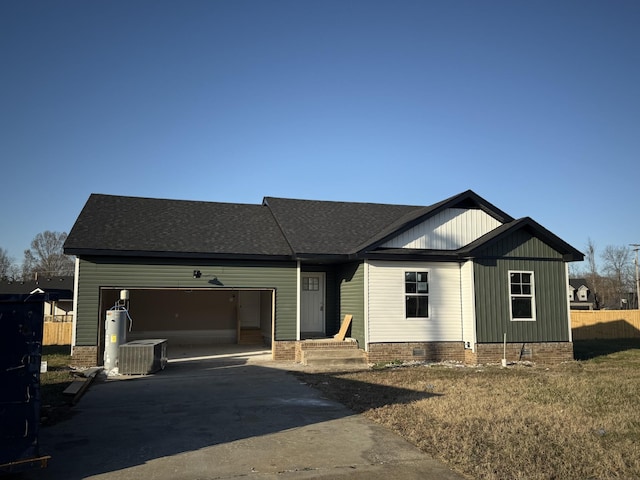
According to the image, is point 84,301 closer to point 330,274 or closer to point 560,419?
point 330,274

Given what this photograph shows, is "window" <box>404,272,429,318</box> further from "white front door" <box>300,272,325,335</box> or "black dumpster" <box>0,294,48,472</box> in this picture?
"black dumpster" <box>0,294,48,472</box>

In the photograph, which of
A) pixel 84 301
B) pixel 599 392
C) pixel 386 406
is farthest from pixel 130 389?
pixel 599 392

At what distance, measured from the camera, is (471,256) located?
14.4 metres

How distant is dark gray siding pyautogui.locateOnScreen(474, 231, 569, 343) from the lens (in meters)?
14.5

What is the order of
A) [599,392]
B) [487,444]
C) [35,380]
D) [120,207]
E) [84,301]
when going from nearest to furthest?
[35,380]
[487,444]
[599,392]
[84,301]
[120,207]

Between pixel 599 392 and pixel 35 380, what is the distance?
962 cm

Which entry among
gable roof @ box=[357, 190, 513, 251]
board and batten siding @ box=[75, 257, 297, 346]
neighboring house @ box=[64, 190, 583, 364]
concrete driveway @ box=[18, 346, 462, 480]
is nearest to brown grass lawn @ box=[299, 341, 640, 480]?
concrete driveway @ box=[18, 346, 462, 480]

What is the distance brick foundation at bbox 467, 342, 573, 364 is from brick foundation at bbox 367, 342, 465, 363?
0.47 meters

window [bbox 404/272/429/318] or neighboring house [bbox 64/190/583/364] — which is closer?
neighboring house [bbox 64/190/583/364]

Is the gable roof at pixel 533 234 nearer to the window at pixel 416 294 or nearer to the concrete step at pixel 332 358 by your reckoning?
the window at pixel 416 294

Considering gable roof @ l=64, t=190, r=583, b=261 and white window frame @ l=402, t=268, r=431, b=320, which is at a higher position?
gable roof @ l=64, t=190, r=583, b=261

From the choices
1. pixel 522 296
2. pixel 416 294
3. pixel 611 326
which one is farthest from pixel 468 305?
pixel 611 326

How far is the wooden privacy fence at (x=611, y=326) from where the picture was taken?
27.0 metres

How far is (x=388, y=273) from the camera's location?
14500 millimetres
